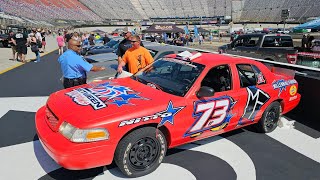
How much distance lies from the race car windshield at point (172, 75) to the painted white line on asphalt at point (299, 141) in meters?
2.07

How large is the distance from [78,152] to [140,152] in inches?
31.0

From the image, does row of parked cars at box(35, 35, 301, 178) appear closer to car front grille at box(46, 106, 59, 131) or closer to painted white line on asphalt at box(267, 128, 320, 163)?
car front grille at box(46, 106, 59, 131)

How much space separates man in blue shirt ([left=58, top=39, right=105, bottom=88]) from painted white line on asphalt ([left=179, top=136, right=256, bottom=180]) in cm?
226

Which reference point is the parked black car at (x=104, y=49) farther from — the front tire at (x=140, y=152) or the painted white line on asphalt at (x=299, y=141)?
the front tire at (x=140, y=152)

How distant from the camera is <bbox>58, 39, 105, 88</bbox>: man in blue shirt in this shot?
5.14m

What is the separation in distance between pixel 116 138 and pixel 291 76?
4042mm

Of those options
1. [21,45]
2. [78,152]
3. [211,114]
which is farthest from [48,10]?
[78,152]

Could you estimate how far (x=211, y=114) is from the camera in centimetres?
419

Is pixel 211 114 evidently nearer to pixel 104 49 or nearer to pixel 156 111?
pixel 156 111

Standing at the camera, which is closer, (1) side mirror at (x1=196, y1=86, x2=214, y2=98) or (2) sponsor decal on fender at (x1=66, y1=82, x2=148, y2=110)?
(2) sponsor decal on fender at (x1=66, y1=82, x2=148, y2=110)

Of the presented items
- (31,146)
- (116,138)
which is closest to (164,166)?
(116,138)

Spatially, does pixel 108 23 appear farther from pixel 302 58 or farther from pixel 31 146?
Answer: pixel 31 146

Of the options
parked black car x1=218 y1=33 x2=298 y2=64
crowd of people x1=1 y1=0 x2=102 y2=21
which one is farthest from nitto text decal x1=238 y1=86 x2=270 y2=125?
crowd of people x1=1 y1=0 x2=102 y2=21

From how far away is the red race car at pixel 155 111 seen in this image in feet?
10.8
